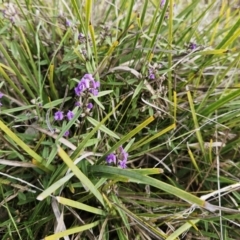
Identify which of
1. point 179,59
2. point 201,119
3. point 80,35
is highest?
point 80,35

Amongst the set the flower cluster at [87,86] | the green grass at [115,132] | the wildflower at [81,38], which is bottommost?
the green grass at [115,132]

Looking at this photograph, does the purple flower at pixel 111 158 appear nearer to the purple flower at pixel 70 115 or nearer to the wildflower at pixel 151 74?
the purple flower at pixel 70 115

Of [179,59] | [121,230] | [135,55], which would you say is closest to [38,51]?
[135,55]

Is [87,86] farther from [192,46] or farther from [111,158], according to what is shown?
[192,46]

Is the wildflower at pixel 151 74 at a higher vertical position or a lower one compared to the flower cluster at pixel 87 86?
lower

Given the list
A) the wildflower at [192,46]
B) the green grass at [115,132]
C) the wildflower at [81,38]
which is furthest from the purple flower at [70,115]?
the wildflower at [192,46]

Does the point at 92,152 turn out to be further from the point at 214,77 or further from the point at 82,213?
the point at 214,77

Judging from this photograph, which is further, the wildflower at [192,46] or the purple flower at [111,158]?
the wildflower at [192,46]

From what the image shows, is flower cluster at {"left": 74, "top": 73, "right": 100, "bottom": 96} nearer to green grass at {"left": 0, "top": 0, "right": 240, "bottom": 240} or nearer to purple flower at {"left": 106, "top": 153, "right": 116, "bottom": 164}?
green grass at {"left": 0, "top": 0, "right": 240, "bottom": 240}
